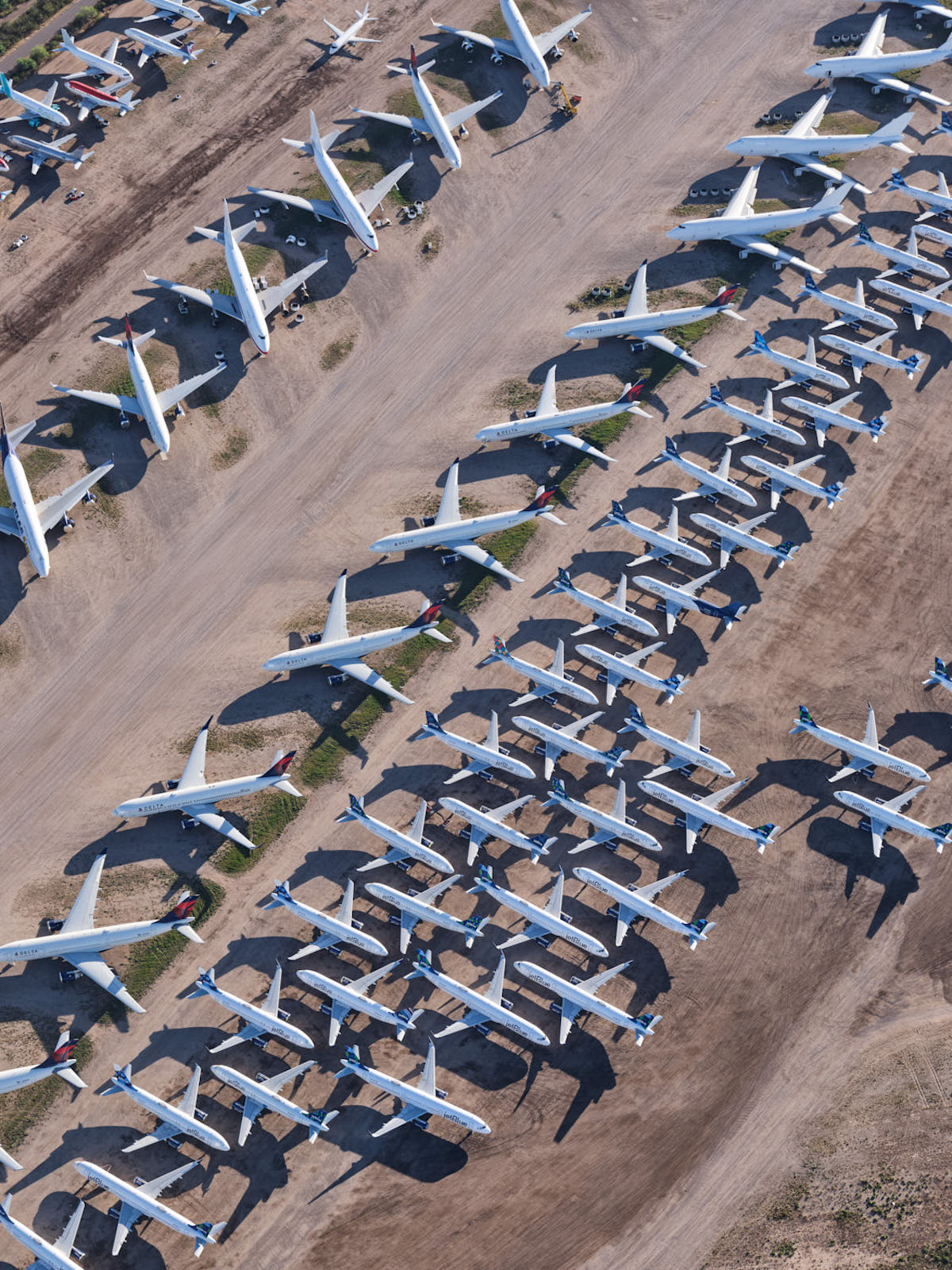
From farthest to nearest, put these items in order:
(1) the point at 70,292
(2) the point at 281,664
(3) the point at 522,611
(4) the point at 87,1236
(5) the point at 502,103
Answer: (5) the point at 502,103 < (1) the point at 70,292 < (3) the point at 522,611 < (2) the point at 281,664 < (4) the point at 87,1236

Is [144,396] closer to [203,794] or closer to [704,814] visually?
[203,794]

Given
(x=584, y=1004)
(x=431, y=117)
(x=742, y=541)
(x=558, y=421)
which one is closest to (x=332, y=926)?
(x=584, y=1004)

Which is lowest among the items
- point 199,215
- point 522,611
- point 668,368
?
point 522,611

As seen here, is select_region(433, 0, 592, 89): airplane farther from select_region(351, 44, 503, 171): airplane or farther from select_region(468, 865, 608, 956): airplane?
select_region(468, 865, 608, 956): airplane

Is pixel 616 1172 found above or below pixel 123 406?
below

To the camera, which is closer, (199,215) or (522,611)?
(522,611)

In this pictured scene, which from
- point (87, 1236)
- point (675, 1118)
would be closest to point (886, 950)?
point (675, 1118)

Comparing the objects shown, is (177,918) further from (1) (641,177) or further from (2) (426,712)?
(1) (641,177)

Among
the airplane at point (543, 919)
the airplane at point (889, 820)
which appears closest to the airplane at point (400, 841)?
the airplane at point (543, 919)
